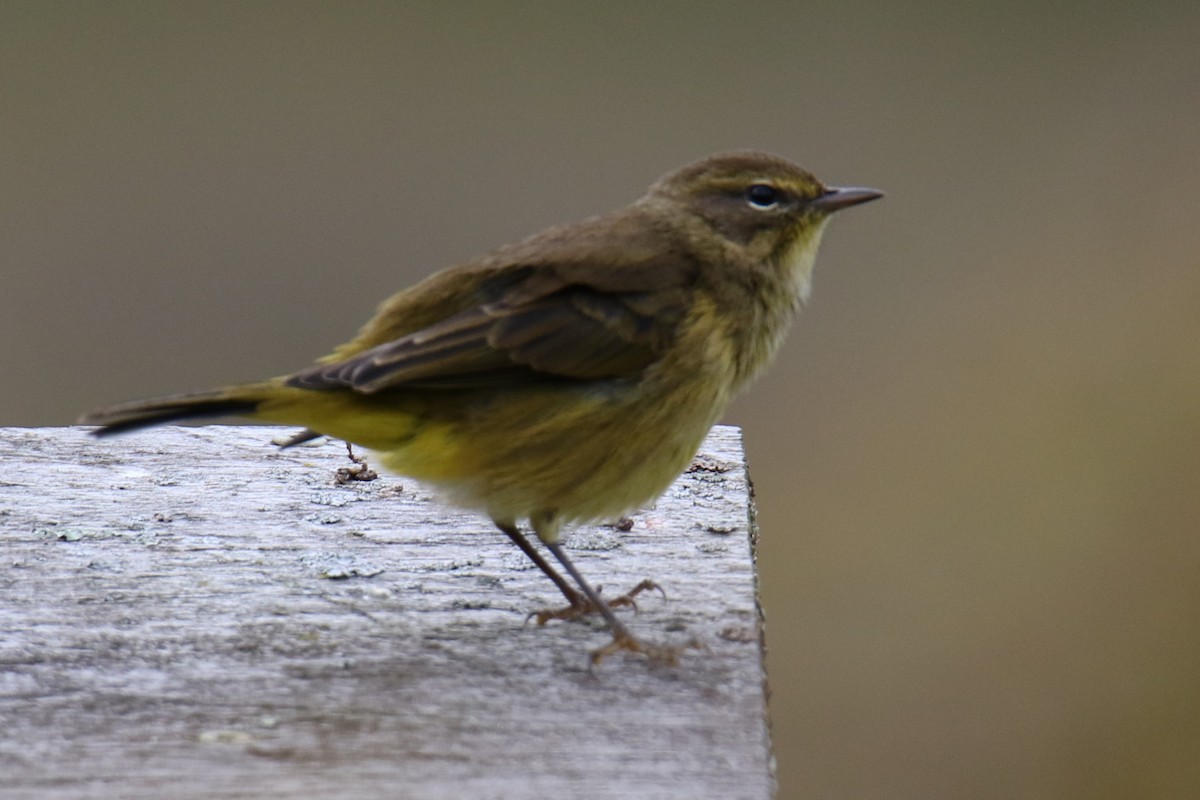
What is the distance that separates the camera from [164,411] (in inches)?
146

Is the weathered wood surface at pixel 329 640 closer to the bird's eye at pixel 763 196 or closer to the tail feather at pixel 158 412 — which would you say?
the tail feather at pixel 158 412

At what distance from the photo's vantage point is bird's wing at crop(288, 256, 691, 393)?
13.2ft

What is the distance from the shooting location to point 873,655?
7.50m

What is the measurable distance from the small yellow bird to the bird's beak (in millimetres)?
510

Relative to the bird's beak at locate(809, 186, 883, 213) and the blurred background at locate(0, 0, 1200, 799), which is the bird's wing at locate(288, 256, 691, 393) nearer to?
the bird's beak at locate(809, 186, 883, 213)

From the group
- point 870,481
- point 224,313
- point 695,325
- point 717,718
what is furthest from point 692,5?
point 717,718

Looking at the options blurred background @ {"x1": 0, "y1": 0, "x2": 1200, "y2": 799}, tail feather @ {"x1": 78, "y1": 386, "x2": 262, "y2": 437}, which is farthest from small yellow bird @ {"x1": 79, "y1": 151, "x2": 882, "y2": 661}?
blurred background @ {"x1": 0, "y1": 0, "x2": 1200, "y2": 799}

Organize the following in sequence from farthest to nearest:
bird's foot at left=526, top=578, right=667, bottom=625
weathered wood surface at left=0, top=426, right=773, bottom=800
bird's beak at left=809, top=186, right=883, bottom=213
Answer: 1. bird's beak at left=809, top=186, right=883, bottom=213
2. bird's foot at left=526, top=578, right=667, bottom=625
3. weathered wood surface at left=0, top=426, right=773, bottom=800

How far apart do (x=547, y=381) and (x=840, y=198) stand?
116 centimetres

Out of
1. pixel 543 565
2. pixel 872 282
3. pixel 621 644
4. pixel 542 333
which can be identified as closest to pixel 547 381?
pixel 542 333

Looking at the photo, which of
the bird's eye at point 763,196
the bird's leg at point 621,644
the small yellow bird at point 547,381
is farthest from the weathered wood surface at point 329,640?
the bird's eye at point 763,196

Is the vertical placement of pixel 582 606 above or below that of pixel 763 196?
below

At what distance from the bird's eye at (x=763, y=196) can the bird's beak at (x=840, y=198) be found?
4.4 inches

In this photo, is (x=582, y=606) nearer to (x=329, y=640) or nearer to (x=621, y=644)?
(x=621, y=644)
